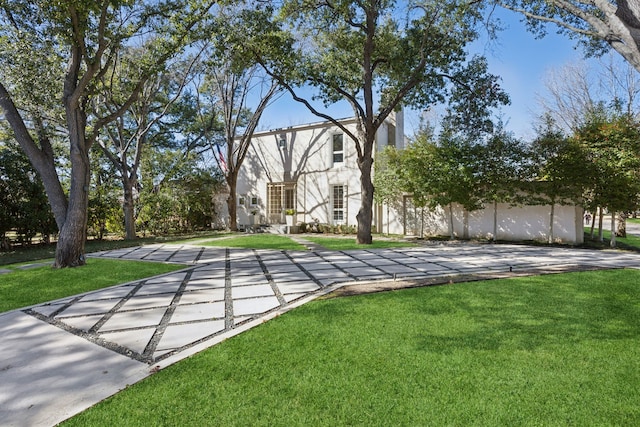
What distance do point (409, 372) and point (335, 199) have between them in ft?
41.0

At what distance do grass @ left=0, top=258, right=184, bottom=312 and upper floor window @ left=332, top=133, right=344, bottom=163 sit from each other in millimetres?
9639

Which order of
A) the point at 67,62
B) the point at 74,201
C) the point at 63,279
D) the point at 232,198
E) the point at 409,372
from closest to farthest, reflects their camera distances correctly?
1. the point at 409,372
2. the point at 63,279
3. the point at 74,201
4. the point at 67,62
5. the point at 232,198

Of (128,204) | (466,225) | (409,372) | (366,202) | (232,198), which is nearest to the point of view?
(409,372)

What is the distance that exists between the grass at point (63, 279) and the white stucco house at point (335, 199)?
9.19 metres

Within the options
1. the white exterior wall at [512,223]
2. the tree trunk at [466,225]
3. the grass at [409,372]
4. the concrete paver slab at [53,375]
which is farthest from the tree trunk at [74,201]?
the tree trunk at [466,225]

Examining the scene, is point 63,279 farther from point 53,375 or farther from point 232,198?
point 232,198

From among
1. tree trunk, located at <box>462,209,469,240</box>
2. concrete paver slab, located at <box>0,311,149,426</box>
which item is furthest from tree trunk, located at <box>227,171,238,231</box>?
concrete paver slab, located at <box>0,311,149,426</box>

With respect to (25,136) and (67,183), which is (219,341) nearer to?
(25,136)

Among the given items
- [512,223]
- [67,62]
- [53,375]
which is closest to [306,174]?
[512,223]

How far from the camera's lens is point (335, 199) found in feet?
47.8

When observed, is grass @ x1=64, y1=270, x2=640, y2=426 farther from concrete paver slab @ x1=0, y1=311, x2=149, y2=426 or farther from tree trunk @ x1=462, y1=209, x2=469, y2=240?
tree trunk @ x1=462, y1=209, x2=469, y2=240

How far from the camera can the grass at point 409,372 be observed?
5.79ft

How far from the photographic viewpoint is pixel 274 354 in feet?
8.05

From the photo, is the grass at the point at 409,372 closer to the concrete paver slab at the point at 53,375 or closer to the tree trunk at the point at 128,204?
the concrete paver slab at the point at 53,375
